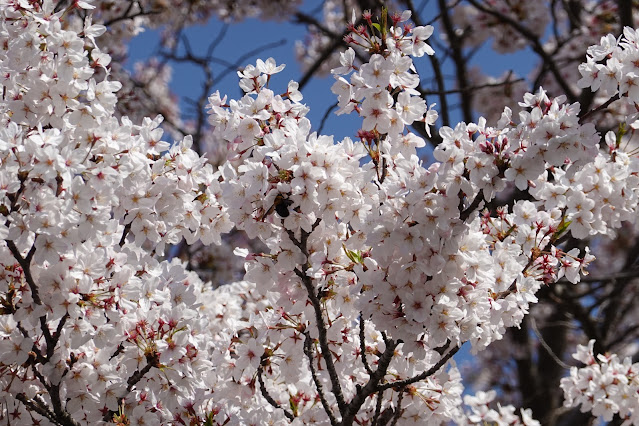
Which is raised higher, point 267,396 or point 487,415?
point 487,415

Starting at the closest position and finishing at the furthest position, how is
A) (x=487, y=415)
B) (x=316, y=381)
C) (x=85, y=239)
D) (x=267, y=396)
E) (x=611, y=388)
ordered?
(x=85, y=239) < (x=316, y=381) < (x=267, y=396) < (x=611, y=388) < (x=487, y=415)

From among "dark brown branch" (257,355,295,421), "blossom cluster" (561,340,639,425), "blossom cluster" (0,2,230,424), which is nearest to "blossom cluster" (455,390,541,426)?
"blossom cluster" (561,340,639,425)

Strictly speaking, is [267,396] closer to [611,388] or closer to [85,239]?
[85,239]

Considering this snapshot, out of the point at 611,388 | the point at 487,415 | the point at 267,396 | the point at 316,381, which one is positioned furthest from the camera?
the point at 487,415

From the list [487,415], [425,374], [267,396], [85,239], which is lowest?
[425,374]

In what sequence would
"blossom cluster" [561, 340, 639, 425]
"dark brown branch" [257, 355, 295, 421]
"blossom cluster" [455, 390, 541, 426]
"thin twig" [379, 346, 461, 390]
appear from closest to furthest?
"thin twig" [379, 346, 461, 390] → "dark brown branch" [257, 355, 295, 421] → "blossom cluster" [561, 340, 639, 425] → "blossom cluster" [455, 390, 541, 426]

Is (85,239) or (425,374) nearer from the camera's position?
(85,239)

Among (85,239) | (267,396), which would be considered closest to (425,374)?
(267,396)

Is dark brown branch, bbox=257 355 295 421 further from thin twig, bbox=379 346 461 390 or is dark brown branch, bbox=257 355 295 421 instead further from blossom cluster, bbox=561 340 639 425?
blossom cluster, bbox=561 340 639 425

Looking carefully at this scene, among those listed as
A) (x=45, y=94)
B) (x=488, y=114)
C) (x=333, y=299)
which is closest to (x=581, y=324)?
(x=488, y=114)

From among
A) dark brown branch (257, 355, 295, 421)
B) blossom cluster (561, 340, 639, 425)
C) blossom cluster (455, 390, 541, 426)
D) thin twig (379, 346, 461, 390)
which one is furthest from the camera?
blossom cluster (455, 390, 541, 426)

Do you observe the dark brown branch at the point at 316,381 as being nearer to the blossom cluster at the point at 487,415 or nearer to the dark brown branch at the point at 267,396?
the dark brown branch at the point at 267,396

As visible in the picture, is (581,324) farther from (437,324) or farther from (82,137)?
(82,137)

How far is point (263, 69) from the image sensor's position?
3.15 meters
